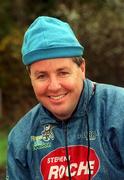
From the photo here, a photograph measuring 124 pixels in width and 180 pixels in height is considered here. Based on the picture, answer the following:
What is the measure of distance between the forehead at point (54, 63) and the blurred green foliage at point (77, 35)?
769 cm

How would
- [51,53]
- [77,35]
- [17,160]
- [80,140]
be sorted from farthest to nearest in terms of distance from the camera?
[77,35]
[17,160]
[80,140]
[51,53]

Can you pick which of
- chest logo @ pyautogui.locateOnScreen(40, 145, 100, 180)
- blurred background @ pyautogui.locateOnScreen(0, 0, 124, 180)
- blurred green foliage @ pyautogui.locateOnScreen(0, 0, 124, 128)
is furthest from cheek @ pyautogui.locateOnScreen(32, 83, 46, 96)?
blurred green foliage @ pyautogui.locateOnScreen(0, 0, 124, 128)

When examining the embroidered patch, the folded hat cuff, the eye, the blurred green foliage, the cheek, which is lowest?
the embroidered patch

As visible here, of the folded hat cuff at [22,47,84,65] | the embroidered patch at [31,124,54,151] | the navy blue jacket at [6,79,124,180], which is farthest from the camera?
the embroidered patch at [31,124,54,151]

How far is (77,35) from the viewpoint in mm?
11086

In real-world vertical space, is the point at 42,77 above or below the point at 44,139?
above

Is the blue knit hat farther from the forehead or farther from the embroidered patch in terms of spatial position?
the embroidered patch

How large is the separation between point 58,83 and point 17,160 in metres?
0.64

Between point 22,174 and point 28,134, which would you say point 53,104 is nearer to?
point 28,134

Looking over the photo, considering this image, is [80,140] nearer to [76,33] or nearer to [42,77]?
[42,77]

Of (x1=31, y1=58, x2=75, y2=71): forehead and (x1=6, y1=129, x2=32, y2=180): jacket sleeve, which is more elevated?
(x1=31, y1=58, x2=75, y2=71): forehead

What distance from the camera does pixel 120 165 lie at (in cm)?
326

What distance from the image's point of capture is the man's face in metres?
3.15

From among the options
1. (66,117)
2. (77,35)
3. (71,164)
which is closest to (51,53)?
(66,117)
